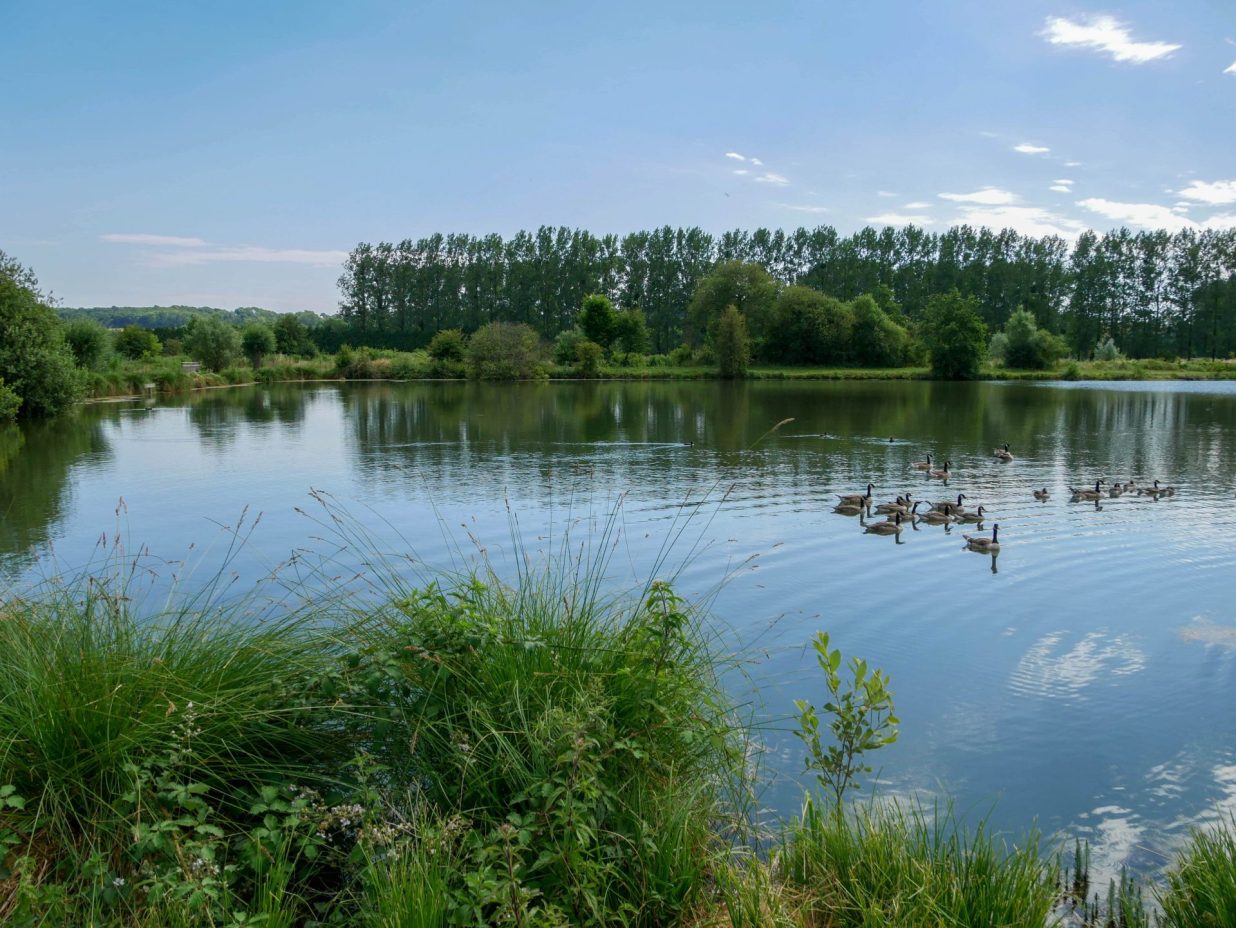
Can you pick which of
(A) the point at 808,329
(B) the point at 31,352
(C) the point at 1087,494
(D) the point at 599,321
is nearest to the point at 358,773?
(C) the point at 1087,494

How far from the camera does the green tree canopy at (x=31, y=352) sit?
31.1 m

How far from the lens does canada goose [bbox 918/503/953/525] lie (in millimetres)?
15242

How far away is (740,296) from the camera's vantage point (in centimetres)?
8275

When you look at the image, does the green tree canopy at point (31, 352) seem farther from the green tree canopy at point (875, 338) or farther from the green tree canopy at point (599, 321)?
the green tree canopy at point (875, 338)

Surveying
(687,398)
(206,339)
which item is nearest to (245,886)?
(687,398)

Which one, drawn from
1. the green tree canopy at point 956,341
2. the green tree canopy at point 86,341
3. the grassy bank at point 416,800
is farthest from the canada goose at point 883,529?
the green tree canopy at point 956,341

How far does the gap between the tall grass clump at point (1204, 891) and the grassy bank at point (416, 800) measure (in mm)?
15

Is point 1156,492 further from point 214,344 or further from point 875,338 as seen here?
point 214,344

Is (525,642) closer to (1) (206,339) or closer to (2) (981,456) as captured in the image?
(2) (981,456)

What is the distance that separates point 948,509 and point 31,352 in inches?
1305

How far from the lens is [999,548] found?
13.0 metres

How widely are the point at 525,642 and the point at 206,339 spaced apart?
69.1m

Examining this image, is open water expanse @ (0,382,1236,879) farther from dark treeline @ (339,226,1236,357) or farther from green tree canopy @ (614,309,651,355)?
dark treeline @ (339,226,1236,357)

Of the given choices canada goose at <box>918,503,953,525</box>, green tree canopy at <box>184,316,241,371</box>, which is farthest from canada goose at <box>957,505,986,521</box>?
green tree canopy at <box>184,316,241,371</box>
